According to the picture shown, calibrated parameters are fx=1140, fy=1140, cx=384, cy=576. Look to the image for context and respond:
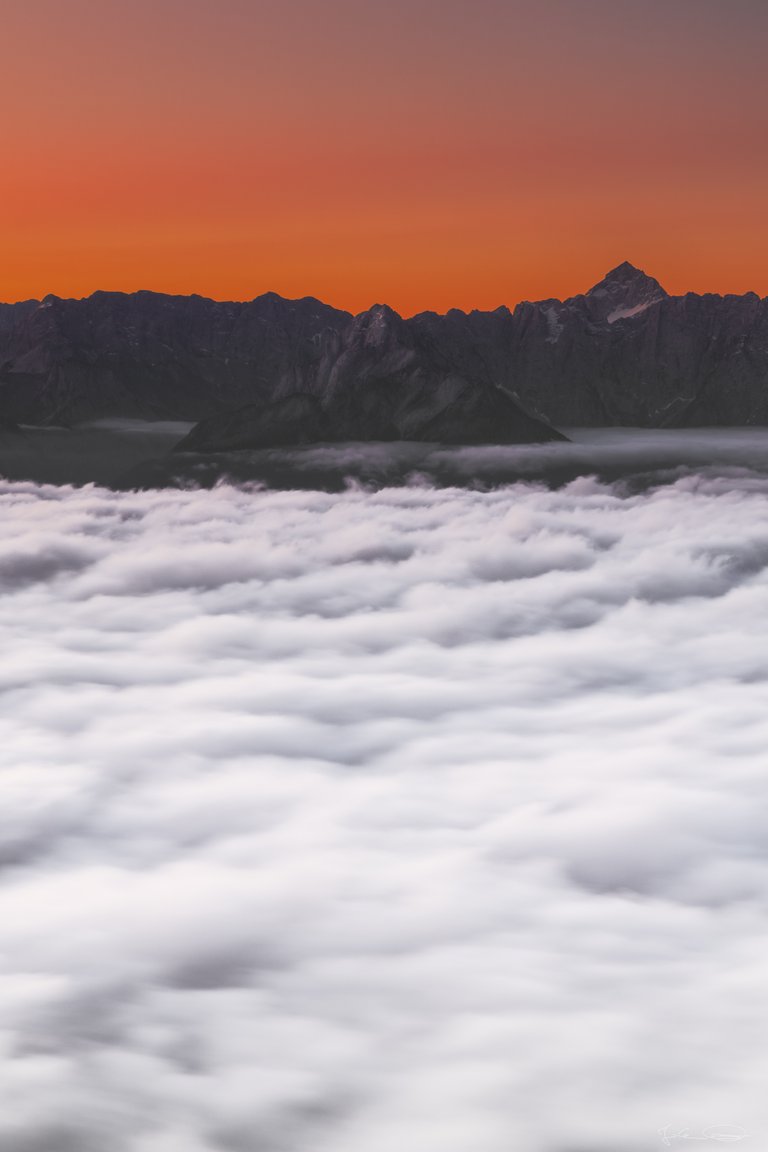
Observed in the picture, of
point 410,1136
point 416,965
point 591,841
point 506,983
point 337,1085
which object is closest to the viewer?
point 337,1085

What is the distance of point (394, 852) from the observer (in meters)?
184

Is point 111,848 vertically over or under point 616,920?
over

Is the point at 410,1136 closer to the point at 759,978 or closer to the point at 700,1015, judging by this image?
the point at 700,1015

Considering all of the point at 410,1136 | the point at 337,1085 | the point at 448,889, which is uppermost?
the point at 448,889

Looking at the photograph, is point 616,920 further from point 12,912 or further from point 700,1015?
point 12,912

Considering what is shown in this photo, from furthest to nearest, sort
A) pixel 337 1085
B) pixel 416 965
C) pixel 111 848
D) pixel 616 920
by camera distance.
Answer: pixel 111 848 < pixel 616 920 < pixel 416 965 < pixel 337 1085

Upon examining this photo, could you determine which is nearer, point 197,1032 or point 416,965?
point 197,1032

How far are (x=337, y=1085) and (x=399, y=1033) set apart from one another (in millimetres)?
20553

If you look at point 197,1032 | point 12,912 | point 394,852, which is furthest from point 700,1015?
point 12,912

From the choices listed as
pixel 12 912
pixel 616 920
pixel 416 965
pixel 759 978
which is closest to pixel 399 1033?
pixel 416 965

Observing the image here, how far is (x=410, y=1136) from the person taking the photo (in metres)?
103
